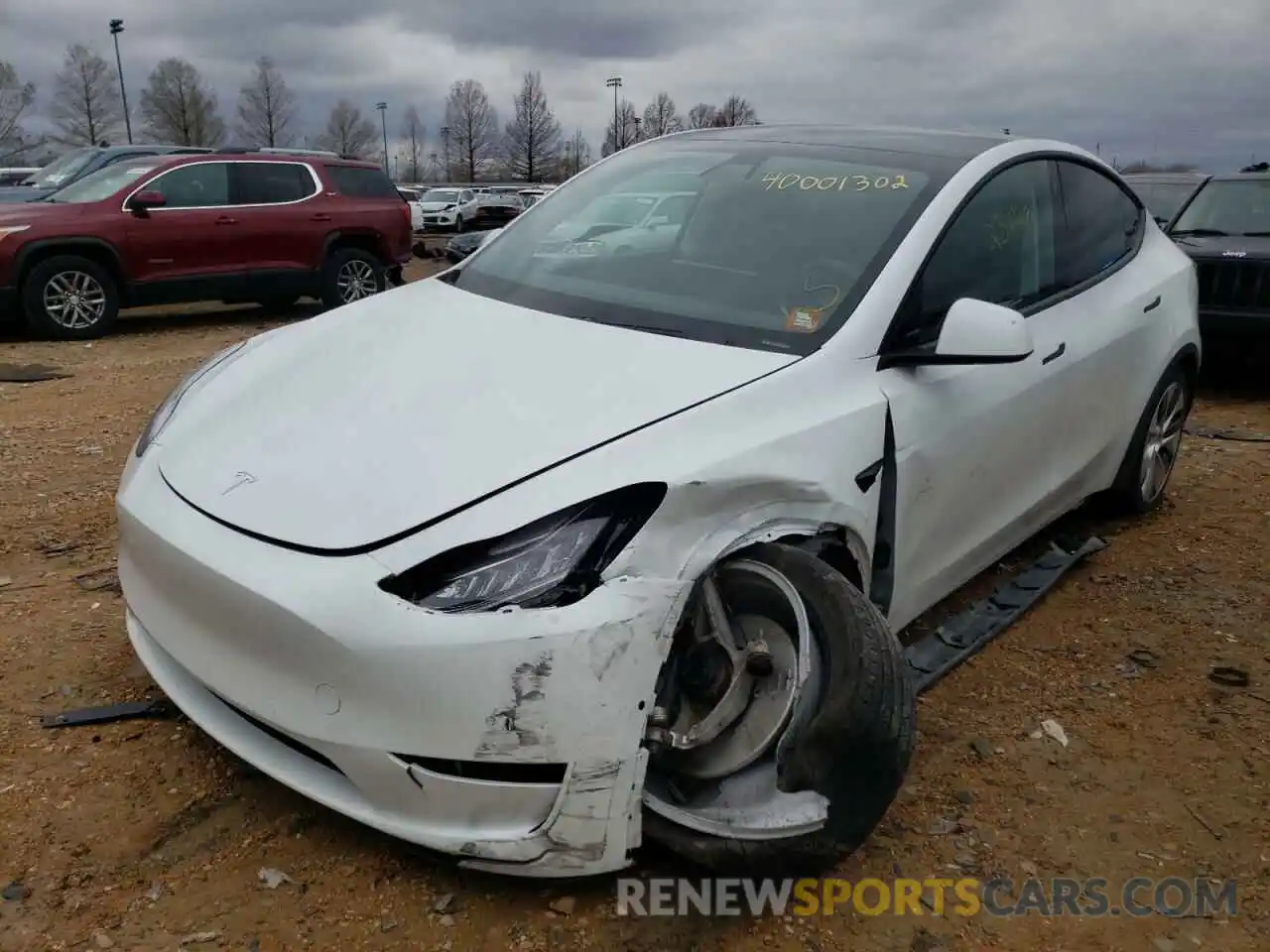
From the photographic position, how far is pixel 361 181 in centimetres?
1157

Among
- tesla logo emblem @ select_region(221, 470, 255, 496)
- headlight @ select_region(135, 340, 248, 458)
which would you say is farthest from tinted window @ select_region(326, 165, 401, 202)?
tesla logo emblem @ select_region(221, 470, 255, 496)

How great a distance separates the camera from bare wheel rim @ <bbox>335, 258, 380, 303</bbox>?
11.2m

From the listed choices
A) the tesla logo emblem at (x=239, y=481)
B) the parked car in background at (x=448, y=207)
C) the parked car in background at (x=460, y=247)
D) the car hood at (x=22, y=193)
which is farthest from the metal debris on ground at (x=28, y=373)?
the parked car in background at (x=448, y=207)

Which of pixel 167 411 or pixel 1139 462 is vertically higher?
pixel 167 411

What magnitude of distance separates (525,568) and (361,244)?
33.2 ft

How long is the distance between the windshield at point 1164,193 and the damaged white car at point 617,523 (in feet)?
29.4

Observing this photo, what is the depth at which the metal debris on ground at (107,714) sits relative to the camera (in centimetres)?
279

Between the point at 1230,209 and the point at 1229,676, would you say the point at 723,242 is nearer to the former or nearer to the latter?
the point at 1229,676

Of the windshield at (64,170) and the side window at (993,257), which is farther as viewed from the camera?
the windshield at (64,170)

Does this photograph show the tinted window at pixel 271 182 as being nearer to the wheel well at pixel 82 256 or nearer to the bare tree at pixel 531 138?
the wheel well at pixel 82 256

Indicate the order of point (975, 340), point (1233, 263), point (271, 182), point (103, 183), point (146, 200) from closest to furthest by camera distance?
point (975, 340), point (1233, 263), point (146, 200), point (103, 183), point (271, 182)

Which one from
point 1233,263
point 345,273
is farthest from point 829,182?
point 345,273

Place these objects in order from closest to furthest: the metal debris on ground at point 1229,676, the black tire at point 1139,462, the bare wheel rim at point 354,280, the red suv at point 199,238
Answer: the metal debris on ground at point 1229,676 < the black tire at point 1139,462 < the red suv at point 199,238 < the bare wheel rim at point 354,280

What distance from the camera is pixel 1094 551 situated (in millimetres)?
4246
